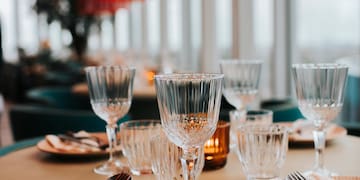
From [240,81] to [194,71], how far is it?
3905 mm

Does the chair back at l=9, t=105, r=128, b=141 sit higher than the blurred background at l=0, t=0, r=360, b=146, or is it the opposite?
the blurred background at l=0, t=0, r=360, b=146

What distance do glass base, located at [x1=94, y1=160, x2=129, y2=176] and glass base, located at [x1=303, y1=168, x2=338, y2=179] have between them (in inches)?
19.0

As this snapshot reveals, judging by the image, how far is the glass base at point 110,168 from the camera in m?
1.46

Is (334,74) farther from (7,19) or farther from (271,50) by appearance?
(7,19)

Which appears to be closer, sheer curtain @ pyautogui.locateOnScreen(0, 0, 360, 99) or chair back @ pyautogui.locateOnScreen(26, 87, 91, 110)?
sheer curtain @ pyautogui.locateOnScreen(0, 0, 360, 99)

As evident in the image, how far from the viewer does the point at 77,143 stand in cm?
167

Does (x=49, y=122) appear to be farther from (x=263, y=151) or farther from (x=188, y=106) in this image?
(x=188, y=106)

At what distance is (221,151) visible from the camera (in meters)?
1.47

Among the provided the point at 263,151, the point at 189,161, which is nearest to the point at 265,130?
the point at 263,151

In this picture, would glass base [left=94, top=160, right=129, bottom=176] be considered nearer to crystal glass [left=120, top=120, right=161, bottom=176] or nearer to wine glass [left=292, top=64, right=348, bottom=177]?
crystal glass [left=120, top=120, right=161, bottom=176]

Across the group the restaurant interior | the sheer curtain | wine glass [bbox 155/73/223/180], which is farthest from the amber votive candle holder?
the sheer curtain

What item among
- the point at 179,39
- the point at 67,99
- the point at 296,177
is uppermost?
the point at 179,39

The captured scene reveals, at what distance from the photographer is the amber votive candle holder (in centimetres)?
145

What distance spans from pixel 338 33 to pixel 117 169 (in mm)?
2116
